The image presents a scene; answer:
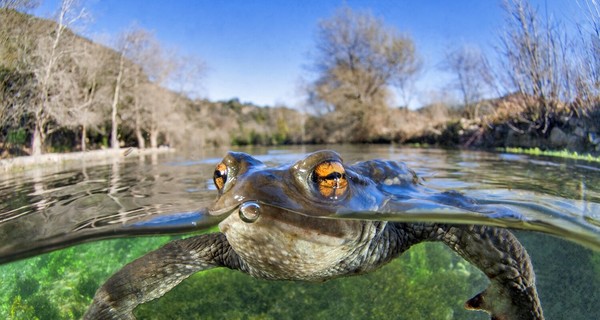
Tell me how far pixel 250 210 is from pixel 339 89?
20.3m

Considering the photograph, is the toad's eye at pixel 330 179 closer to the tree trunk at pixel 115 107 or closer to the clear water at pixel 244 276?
the clear water at pixel 244 276

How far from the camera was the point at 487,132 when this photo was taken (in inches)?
485

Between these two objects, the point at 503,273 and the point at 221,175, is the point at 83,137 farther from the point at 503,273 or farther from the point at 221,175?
the point at 503,273

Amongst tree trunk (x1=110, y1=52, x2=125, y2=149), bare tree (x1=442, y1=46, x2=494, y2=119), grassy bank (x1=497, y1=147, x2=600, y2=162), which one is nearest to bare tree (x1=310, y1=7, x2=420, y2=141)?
bare tree (x1=442, y1=46, x2=494, y2=119)

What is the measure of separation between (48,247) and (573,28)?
6377 millimetres

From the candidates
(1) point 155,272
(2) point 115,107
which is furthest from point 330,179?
(2) point 115,107

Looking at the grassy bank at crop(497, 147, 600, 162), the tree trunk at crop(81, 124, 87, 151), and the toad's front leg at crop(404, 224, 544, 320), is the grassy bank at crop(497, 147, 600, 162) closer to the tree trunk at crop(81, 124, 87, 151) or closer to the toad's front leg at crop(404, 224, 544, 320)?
the toad's front leg at crop(404, 224, 544, 320)

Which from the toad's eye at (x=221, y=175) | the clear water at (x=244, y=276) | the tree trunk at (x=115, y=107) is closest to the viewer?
the toad's eye at (x=221, y=175)

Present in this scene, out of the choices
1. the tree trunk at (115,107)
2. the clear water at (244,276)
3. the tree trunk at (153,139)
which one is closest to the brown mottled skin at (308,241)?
the clear water at (244,276)

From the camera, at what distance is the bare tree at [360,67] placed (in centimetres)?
1770

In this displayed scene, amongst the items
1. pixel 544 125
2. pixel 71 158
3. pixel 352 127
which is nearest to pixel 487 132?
pixel 544 125

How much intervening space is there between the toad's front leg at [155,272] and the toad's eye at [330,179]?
1.01m

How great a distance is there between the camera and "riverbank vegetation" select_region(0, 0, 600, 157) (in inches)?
178

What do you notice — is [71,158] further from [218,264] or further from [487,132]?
[487,132]
